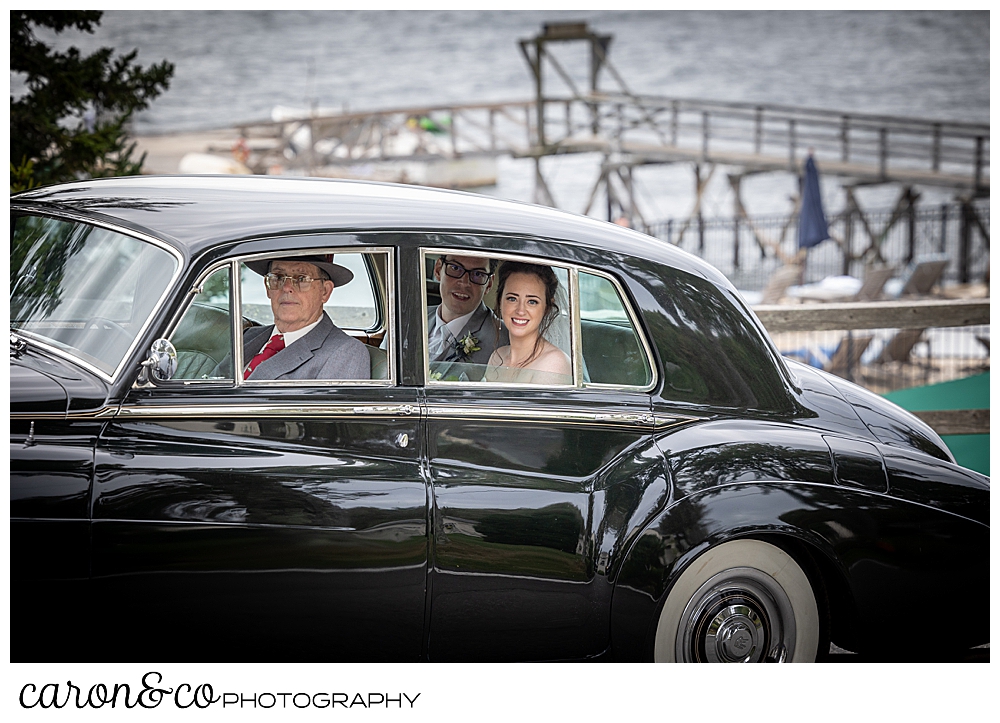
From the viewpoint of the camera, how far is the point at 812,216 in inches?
603

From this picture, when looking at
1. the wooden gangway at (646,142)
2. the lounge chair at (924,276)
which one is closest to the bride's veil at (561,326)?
the lounge chair at (924,276)

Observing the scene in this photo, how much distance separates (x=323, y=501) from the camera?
2730mm

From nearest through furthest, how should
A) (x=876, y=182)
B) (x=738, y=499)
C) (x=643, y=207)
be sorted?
(x=738, y=499) → (x=876, y=182) → (x=643, y=207)

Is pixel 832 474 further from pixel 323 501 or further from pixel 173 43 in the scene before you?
pixel 173 43

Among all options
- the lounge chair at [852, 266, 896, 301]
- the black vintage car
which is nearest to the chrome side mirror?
the black vintage car

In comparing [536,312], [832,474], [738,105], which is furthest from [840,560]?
[738,105]

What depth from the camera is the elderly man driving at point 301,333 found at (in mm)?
2861

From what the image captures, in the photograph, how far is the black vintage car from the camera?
265 cm

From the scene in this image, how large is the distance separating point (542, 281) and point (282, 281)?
0.89 metres

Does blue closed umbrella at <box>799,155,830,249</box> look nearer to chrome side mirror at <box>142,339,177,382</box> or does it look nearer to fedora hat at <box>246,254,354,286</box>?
fedora hat at <box>246,254,354,286</box>

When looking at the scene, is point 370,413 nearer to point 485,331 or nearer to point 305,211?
point 485,331

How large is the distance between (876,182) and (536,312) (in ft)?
64.1

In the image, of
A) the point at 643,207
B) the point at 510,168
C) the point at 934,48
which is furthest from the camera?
the point at 934,48

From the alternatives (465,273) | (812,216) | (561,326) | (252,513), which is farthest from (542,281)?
(812,216)
